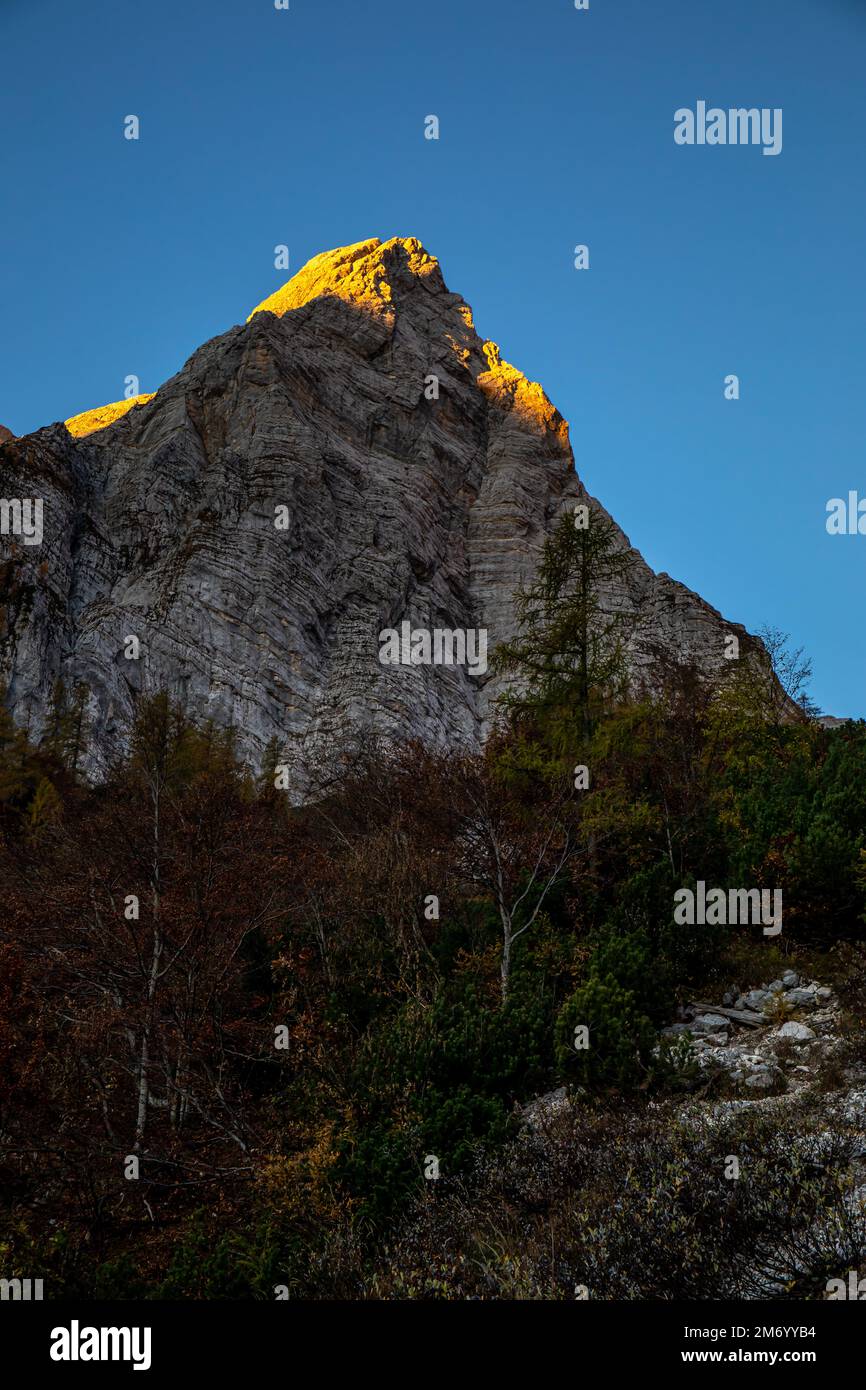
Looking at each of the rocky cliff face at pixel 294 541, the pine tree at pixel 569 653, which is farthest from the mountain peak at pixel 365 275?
the pine tree at pixel 569 653

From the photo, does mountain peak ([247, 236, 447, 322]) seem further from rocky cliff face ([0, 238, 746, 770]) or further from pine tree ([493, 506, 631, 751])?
pine tree ([493, 506, 631, 751])

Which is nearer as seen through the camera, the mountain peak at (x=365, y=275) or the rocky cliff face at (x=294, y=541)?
the rocky cliff face at (x=294, y=541)

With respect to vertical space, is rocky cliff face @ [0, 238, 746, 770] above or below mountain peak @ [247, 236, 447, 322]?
below

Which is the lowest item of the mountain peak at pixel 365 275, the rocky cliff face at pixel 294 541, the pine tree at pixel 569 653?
the pine tree at pixel 569 653

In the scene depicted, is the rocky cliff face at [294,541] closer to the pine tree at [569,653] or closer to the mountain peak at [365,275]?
the mountain peak at [365,275]

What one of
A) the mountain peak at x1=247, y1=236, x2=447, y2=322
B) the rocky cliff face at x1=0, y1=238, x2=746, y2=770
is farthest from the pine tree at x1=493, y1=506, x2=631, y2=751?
the mountain peak at x1=247, y1=236, x2=447, y2=322

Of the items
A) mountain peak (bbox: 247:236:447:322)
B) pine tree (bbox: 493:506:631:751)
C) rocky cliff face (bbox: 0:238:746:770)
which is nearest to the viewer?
pine tree (bbox: 493:506:631:751)

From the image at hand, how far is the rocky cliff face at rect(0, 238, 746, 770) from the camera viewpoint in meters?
50.6

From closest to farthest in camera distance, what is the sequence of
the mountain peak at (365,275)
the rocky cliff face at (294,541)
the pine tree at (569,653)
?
the pine tree at (569,653)
the rocky cliff face at (294,541)
the mountain peak at (365,275)

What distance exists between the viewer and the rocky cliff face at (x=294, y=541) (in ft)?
166

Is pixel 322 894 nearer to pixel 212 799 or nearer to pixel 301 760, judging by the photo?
pixel 212 799

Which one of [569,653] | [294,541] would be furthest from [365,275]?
[569,653]

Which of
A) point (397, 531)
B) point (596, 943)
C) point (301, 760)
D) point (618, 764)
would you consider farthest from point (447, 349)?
point (596, 943)

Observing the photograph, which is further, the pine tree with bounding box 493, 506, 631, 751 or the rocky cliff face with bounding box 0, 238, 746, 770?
the rocky cliff face with bounding box 0, 238, 746, 770
